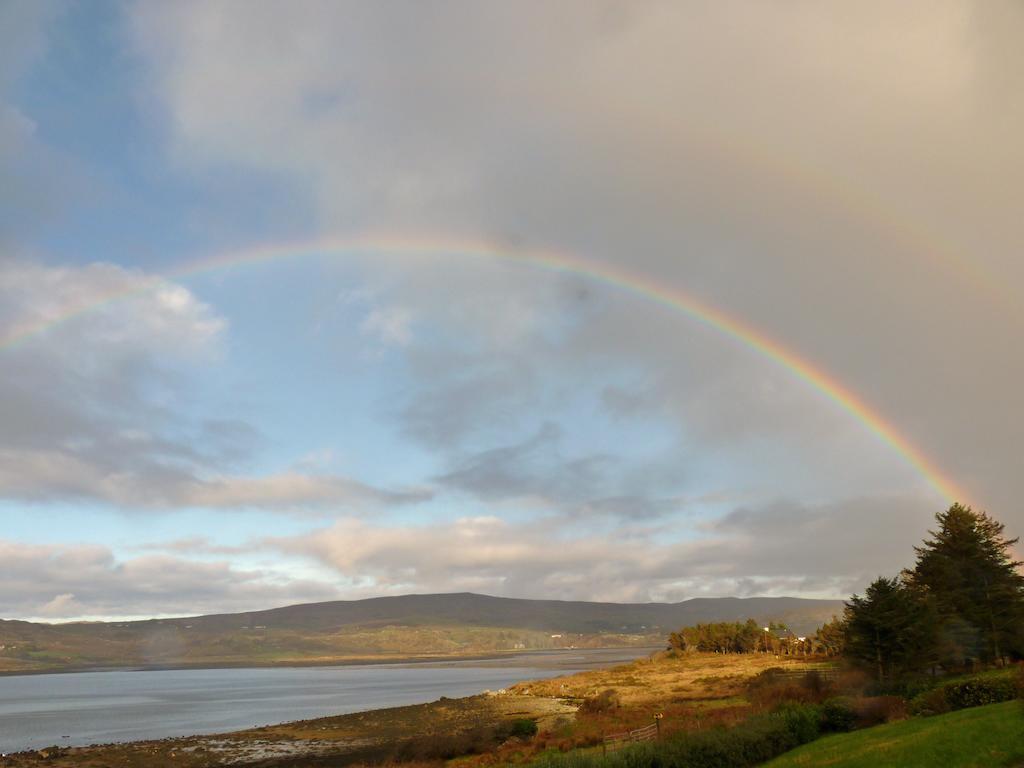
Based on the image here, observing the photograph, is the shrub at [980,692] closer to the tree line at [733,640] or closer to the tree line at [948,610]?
the tree line at [948,610]

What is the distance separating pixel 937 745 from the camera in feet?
78.4

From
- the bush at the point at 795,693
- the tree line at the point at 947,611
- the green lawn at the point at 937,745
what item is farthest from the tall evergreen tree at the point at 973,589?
the green lawn at the point at 937,745

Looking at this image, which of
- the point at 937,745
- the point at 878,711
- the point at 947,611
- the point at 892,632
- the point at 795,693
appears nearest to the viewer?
the point at 937,745

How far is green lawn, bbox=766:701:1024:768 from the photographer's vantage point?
21719 millimetres

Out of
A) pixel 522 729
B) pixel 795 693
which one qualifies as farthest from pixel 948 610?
pixel 522 729

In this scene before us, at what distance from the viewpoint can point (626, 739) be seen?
1543 inches

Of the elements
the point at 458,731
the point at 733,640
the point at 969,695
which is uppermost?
the point at 969,695

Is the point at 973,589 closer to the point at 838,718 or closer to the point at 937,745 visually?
the point at 838,718

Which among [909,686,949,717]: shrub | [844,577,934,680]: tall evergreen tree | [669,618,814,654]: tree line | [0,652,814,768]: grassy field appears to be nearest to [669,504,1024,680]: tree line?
[844,577,934,680]: tall evergreen tree

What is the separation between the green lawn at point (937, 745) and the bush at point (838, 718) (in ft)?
21.6

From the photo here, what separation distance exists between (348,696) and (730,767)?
134720 millimetres

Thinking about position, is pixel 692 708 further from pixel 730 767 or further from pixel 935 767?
pixel 935 767

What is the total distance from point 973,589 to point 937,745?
47049 millimetres

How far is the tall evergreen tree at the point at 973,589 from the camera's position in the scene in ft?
195
